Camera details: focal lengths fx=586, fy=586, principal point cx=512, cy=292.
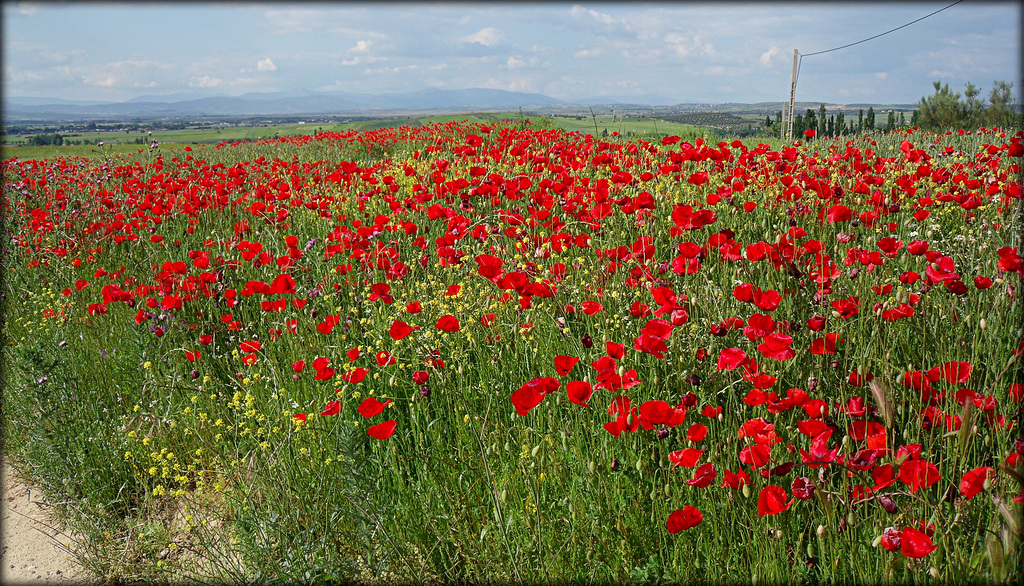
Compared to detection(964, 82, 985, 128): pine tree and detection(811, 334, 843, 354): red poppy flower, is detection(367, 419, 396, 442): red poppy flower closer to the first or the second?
detection(811, 334, 843, 354): red poppy flower

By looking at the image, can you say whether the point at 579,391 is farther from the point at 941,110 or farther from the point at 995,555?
the point at 941,110

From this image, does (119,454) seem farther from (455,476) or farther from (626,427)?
(626,427)

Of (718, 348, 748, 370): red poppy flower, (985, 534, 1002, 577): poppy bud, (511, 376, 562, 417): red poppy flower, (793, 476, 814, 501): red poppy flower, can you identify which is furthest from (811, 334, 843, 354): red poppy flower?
(511, 376, 562, 417): red poppy flower

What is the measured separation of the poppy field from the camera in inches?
66.0

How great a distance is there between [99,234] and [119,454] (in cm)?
341

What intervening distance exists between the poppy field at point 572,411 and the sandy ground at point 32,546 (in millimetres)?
130

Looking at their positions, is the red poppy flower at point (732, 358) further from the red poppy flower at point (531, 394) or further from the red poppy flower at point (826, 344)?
the red poppy flower at point (531, 394)

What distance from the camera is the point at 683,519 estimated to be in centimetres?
154

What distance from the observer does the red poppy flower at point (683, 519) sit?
1521mm

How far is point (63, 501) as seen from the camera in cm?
272

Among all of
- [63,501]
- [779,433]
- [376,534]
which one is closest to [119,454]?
[63,501]

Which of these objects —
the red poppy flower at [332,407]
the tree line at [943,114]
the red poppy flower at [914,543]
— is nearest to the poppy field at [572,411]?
the red poppy flower at [914,543]

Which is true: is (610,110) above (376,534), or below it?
above

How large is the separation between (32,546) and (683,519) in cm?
276
